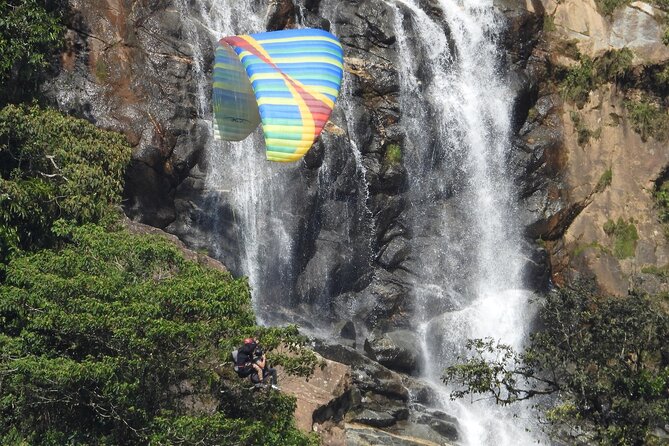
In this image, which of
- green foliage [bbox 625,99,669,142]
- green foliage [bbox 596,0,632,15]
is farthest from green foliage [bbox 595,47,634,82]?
green foliage [bbox 596,0,632,15]

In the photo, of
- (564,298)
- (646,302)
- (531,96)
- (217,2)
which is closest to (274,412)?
(564,298)

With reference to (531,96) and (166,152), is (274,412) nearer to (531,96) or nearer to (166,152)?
(166,152)

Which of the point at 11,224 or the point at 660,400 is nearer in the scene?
the point at 660,400

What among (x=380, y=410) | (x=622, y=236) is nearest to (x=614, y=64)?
(x=622, y=236)

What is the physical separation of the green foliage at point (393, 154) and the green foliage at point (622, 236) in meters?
6.23

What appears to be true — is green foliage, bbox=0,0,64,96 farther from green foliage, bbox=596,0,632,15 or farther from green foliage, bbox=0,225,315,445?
green foliage, bbox=596,0,632,15

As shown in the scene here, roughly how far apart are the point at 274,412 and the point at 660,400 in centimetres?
586

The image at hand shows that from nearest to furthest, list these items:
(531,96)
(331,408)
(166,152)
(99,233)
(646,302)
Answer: (99,233) < (646,302) < (331,408) < (166,152) < (531,96)

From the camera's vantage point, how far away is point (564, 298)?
646 inches

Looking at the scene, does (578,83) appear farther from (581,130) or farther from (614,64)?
(581,130)

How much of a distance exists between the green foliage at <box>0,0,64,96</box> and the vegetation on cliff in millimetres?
3988

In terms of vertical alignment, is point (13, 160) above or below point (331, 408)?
above

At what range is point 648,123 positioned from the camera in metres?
27.2

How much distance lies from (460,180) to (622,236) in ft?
15.6
